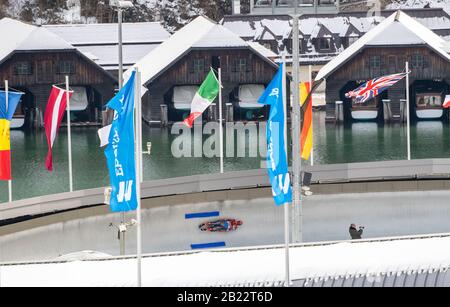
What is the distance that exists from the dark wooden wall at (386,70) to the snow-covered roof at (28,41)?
15.8 m

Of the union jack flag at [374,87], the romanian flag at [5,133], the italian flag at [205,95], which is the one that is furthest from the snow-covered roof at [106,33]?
the romanian flag at [5,133]

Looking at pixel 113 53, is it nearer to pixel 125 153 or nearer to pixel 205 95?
pixel 205 95

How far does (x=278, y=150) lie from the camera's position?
29203mm

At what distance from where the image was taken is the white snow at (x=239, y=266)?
27.9 metres

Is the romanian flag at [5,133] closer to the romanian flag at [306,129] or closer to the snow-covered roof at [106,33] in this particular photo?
the romanian flag at [306,129]

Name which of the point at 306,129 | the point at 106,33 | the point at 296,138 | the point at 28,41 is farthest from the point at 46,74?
the point at 296,138

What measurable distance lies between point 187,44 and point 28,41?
959 cm

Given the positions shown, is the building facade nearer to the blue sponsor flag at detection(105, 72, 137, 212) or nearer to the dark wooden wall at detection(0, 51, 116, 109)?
the dark wooden wall at detection(0, 51, 116, 109)

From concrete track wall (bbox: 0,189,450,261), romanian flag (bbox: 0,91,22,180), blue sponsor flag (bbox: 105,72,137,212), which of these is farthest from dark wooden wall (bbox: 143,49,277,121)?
blue sponsor flag (bbox: 105,72,137,212)

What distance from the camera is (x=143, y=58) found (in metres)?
88.0

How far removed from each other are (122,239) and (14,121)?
4600cm

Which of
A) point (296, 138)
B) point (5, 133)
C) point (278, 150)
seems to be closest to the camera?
point (278, 150)
